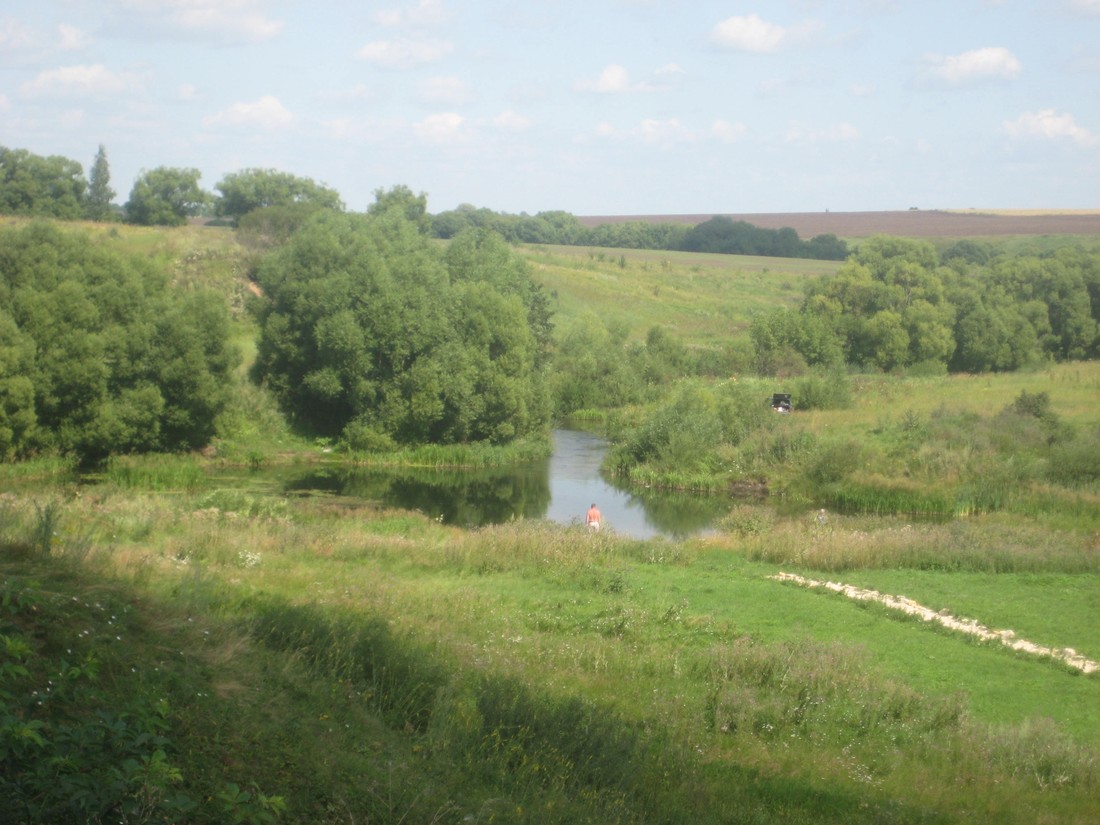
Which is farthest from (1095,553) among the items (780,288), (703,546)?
(780,288)

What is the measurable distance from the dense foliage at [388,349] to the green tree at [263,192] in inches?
1149

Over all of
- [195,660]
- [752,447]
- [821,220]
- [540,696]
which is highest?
[821,220]

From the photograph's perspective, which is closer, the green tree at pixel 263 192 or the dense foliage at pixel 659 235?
the green tree at pixel 263 192

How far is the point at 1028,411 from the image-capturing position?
40.1 m

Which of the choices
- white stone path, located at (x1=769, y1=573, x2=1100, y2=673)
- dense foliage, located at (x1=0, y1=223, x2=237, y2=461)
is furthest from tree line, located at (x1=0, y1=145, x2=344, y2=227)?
white stone path, located at (x1=769, y1=573, x2=1100, y2=673)

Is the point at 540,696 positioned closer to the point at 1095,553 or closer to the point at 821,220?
the point at 1095,553

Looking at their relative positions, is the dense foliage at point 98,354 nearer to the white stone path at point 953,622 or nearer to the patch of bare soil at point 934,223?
Answer: the white stone path at point 953,622

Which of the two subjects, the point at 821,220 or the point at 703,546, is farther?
the point at 821,220

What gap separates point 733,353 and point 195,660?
57.7 metres

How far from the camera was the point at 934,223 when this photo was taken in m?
143

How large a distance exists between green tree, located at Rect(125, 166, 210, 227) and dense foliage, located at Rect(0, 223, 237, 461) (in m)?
33.9

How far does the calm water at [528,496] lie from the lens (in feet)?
102

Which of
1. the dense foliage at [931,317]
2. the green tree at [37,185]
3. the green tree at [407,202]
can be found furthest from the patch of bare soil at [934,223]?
the green tree at [37,185]

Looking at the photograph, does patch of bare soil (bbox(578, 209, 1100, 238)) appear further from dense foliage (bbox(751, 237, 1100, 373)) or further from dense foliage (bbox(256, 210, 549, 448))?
dense foliage (bbox(256, 210, 549, 448))
